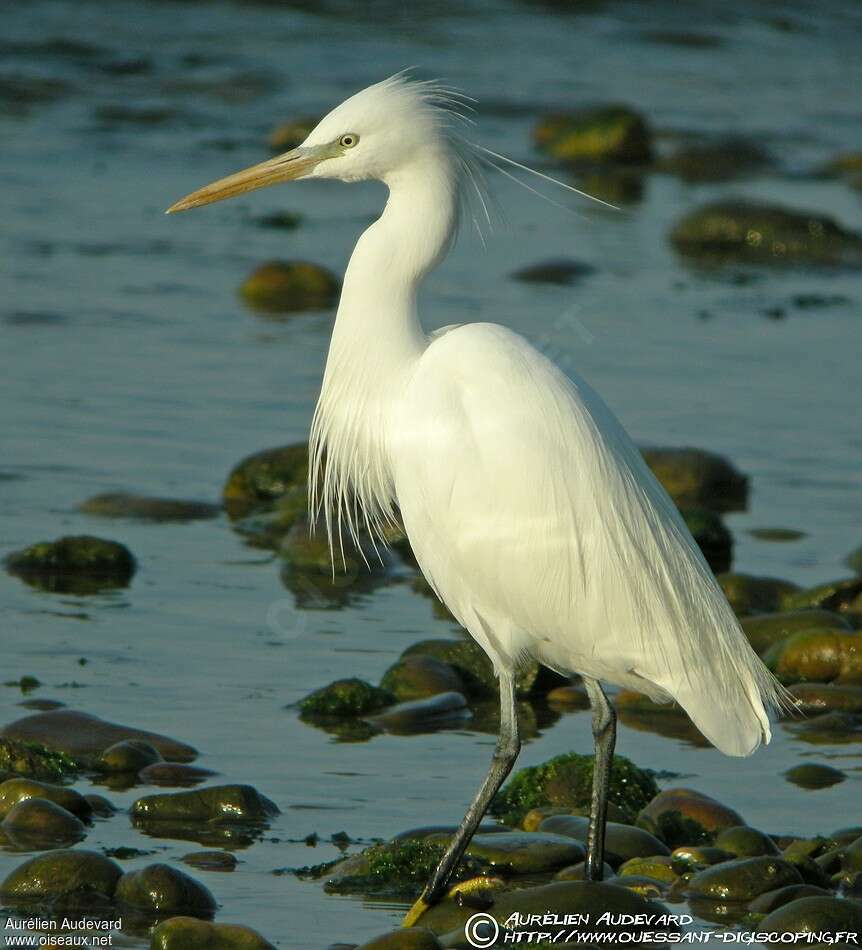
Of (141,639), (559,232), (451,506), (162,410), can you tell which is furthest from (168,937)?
(559,232)

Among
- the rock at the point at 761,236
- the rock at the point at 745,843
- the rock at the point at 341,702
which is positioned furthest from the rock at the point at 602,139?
the rock at the point at 745,843

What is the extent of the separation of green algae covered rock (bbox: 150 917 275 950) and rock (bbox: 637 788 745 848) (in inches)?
62.0

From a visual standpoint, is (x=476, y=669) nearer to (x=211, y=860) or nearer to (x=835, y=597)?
(x=835, y=597)

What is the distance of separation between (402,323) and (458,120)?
0.72 m

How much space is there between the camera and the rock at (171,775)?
223 inches

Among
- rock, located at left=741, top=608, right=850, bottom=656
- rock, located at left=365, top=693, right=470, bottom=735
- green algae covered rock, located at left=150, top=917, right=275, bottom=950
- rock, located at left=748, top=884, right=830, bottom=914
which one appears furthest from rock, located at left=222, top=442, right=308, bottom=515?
green algae covered rock, located at left=150, top=917, right=275, bottom=950

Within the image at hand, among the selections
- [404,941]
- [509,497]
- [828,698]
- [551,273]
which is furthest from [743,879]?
[551,273]

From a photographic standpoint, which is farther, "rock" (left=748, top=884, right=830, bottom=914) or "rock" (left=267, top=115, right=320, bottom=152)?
"rock" (left=267, top=115, right=320, bottom=152)

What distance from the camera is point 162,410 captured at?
31.3ft

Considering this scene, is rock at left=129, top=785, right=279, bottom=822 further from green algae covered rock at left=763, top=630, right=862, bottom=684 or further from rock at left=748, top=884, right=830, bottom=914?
green algae covered rock at left=763, top=630, right=862, bottom=684

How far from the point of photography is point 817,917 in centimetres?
457

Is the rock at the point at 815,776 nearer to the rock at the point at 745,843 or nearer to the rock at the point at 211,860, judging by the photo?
the rock at the point at 745,843

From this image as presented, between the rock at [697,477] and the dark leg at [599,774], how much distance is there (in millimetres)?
3409

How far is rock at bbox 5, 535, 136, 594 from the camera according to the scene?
752 centimetres
